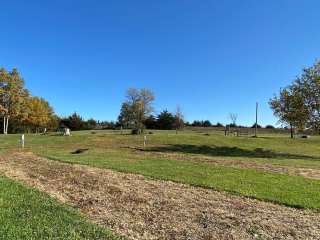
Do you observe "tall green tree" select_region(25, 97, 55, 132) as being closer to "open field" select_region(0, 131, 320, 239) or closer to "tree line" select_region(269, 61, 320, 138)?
"tree line" select_region(269, 61, 320, 138)

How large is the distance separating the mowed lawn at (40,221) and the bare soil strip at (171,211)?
0.48m

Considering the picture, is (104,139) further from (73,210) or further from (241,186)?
(73,210)

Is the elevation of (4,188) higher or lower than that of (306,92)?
lower

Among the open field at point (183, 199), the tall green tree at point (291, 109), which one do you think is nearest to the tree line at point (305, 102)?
the tall green tree at point (291, 109)

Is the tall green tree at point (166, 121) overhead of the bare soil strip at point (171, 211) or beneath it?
overhead

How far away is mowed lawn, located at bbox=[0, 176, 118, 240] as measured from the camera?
24.8 feet

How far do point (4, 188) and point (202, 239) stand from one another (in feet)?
23.5

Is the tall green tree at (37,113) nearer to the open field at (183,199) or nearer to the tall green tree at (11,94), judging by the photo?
the tall green tree at (11,94)

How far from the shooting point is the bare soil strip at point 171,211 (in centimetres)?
843

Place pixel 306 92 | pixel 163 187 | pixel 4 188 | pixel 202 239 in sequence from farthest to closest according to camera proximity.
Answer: pixel 306 92
pixel 163 187
pixel 4 188
pixel 202 239

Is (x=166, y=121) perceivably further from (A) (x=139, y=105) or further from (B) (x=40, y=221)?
(B) (x=40, y=221)

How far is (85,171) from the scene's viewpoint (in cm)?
1758

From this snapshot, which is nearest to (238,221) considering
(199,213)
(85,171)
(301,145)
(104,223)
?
(199,213)

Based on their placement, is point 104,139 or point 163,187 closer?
point 163,187
